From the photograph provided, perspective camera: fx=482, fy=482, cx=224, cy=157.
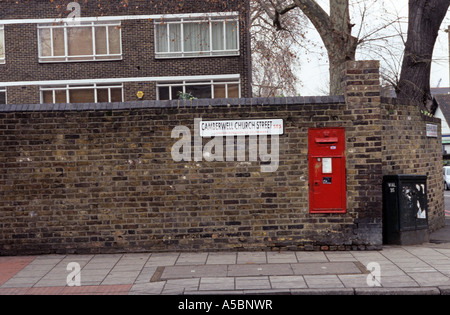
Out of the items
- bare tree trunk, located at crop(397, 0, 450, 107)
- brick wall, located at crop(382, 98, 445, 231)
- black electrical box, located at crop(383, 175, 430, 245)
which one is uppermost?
bare tree trunk, located at crop(397, 0, 450, 107)

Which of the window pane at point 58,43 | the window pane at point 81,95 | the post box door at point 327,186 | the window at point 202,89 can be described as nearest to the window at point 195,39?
the window at point 202,89

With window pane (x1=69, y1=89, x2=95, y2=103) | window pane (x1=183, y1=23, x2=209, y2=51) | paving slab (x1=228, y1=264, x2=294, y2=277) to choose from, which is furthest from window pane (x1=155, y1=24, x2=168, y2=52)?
paving slab (x1=228, y1=264, x2=294, y2=277)

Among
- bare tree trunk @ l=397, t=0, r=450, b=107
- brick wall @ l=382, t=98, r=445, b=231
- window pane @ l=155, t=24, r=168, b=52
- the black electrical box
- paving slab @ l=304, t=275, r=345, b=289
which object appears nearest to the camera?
paving slab @ l=304, t=275, r=345, b=289

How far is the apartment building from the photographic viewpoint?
22766mm

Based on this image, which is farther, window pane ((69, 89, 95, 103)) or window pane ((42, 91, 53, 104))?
window pane ((42, 91, 53, 104))

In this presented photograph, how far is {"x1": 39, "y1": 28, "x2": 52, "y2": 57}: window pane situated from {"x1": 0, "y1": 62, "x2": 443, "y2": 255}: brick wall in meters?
16.0

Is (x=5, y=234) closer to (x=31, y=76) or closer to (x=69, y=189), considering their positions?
(x=69, y=189)

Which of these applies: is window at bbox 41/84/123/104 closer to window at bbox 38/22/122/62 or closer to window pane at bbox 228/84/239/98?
window at bbox 38/22/122/62

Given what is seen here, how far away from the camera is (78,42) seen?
76.2 feet

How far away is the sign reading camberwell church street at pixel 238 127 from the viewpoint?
28.1ft

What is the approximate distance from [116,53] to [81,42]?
5.97 ft

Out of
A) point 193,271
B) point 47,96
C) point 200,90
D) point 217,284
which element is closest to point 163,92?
point 200,90

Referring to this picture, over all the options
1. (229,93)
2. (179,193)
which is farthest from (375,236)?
(229,93)

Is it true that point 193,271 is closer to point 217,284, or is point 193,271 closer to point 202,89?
point 217,284
